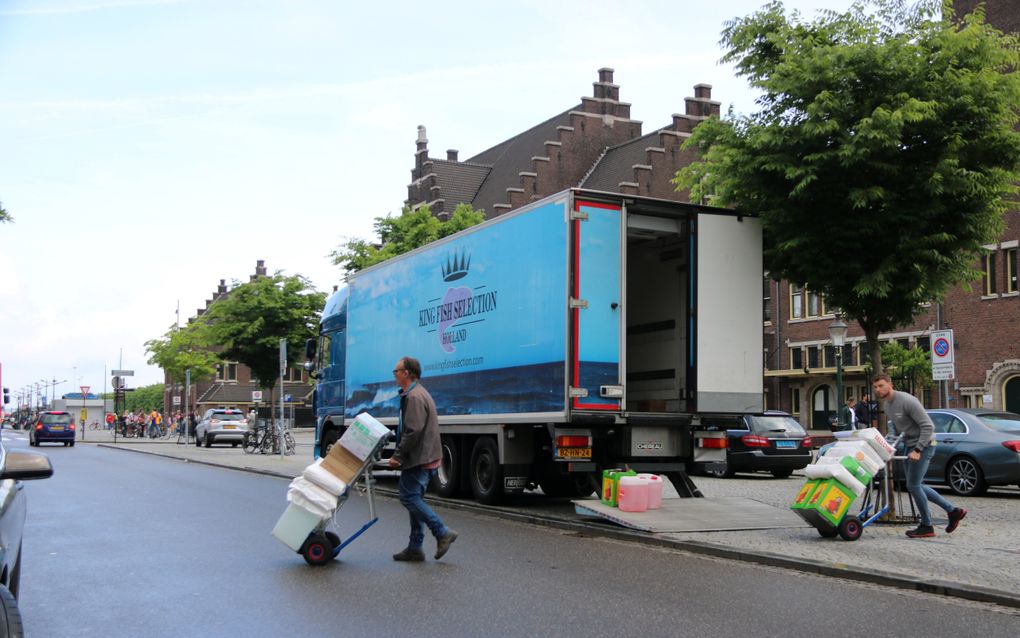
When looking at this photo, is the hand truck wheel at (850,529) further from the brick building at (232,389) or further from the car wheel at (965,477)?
the brick building at (232,389)

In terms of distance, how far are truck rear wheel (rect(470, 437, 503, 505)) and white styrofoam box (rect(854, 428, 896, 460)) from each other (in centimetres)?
494

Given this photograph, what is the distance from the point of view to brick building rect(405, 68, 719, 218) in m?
57.2

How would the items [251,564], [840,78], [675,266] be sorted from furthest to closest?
[675,266] → [840,78] → [251,564]

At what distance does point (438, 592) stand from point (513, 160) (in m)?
61.1

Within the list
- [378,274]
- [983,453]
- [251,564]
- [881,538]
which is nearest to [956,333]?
[983,453]

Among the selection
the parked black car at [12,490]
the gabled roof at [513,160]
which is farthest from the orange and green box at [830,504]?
the gabled roof at [513,160]

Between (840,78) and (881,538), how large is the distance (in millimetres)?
5335

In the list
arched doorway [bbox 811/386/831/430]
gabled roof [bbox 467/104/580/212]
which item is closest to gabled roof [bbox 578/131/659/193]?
gabled roof [bbox 467/104/580/212]

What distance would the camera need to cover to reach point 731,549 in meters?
10.1

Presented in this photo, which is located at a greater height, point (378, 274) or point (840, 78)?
point (840, 78)

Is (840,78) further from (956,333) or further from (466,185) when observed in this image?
(466,185)

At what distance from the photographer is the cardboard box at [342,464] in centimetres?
934

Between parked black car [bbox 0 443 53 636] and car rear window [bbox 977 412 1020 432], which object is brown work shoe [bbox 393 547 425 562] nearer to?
parked black car [bbox 0 443 53 636]

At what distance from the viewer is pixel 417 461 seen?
9.55 meters
